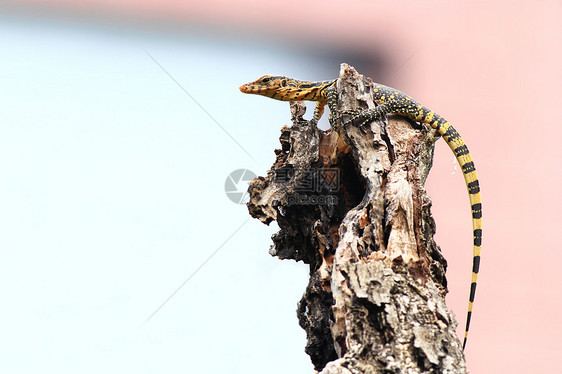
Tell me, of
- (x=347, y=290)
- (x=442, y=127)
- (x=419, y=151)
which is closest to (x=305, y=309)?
(x=347, y=290)

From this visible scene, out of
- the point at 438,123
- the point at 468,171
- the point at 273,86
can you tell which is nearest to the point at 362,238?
the point at 438,123

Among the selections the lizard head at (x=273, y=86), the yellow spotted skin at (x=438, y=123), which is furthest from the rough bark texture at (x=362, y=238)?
the lizard head at (x=273, y=86)

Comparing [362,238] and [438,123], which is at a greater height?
[438,123]

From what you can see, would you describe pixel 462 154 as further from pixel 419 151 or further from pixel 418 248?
pixel 418 248

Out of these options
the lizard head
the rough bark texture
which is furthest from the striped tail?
the lizard head

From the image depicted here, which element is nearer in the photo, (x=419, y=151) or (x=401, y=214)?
(x=401, y=214)

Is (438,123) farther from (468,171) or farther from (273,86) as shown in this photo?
(273,86)

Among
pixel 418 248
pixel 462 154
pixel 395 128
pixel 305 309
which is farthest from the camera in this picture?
pixel 462 154
